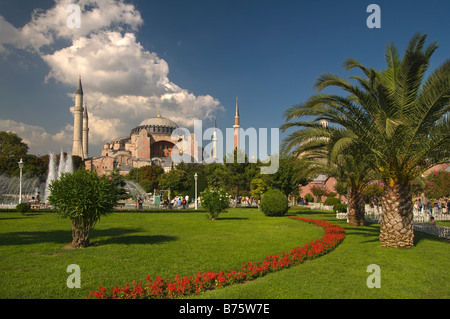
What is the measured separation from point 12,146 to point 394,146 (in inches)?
2222

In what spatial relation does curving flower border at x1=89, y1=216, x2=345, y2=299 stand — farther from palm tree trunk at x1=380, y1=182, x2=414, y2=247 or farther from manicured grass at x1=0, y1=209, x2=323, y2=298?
palm tree trunk at x1=380, y1=182, x2=414, y2=247

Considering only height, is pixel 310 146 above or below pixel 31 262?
above

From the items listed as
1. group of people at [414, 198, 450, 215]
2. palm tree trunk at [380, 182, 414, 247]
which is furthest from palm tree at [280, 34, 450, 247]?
group of people at [414, 198, 450, 215]

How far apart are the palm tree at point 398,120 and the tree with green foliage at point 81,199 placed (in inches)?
247

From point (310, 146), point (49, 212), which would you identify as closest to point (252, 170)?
point (49, 212)

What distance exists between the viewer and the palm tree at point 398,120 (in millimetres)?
8328

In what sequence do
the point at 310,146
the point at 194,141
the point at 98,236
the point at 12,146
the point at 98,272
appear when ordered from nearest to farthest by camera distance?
the point at 98,272, the point at 98,236, the point at 310,146, the point at 12,146, the point at 194,141

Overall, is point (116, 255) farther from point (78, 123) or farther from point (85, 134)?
point (85, 134)

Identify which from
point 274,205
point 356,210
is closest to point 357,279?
point 356,210

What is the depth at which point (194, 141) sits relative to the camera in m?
87.3

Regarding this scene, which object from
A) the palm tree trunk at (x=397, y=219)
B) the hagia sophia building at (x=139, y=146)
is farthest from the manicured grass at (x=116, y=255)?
the hagia sophia building at (x=139, y=146)

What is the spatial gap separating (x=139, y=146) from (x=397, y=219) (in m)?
78.8
